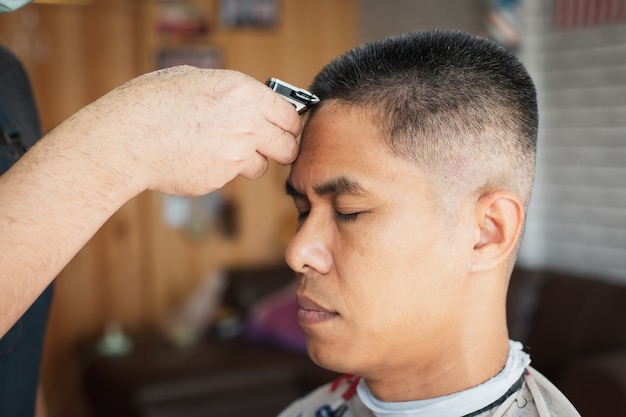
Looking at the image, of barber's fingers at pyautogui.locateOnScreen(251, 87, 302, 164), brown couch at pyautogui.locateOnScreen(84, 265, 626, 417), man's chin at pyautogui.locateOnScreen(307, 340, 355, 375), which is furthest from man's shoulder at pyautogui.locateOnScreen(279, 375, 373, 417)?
brown couch at pyautogui.locateOnScreen(84, 265, 626, 417)

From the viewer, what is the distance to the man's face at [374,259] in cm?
126

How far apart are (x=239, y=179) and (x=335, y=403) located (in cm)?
384

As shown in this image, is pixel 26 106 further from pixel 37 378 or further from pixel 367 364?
pixel 367 364

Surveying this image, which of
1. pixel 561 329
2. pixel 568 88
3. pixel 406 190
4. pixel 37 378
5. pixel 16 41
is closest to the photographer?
pixel 406 190

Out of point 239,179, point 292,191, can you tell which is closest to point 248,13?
point 239,179

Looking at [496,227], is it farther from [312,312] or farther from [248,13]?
[248,13]

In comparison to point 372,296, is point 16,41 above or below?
below

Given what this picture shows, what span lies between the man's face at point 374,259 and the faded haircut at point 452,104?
4cm

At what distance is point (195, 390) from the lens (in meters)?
3.79

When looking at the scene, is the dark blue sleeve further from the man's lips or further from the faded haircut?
the faded haircut

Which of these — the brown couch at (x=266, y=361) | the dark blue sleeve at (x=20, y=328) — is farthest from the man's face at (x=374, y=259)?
the brown couch at (x=266, y=361)

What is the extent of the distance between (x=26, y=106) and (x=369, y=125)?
851 millimetres

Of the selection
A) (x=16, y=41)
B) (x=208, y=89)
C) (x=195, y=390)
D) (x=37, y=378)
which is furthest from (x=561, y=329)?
(x=16, y=41)

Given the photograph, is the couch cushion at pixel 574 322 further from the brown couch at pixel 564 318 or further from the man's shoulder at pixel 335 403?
the man's shoulder at pixel 335 403
